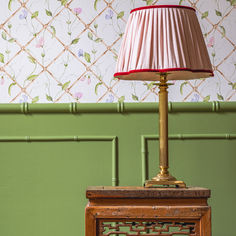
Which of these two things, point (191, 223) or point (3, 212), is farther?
point (3, 212)

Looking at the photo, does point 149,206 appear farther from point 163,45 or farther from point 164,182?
point 163,45

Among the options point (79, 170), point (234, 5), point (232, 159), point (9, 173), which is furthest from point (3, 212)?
point (234, 5)

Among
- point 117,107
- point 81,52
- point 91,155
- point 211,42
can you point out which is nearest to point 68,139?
point 91,155

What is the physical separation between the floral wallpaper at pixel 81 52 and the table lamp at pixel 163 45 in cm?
51

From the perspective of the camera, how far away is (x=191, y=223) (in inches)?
63.0

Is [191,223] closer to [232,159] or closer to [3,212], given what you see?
[232,159]

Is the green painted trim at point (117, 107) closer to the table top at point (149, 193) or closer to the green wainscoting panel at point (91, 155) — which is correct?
the green wainscoting panel at point (91, 155)

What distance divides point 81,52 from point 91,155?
1.57 feet

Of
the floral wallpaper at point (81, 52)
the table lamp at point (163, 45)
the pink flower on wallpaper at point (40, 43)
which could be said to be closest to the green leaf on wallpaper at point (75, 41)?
the floral wallpaper at point (81, 52)

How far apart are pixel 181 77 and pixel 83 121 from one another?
19.9 inches

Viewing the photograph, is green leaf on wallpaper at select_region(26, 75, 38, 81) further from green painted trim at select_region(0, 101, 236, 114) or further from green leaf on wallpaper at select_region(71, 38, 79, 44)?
→ green leaf on wallpaper at select_region(71, 38, 79, 44)

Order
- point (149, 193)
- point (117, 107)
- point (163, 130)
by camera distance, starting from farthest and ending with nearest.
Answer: point (117, 107), point (163, 130), point (149, 193)

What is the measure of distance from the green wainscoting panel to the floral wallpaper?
0.08 m

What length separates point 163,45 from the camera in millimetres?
1514
